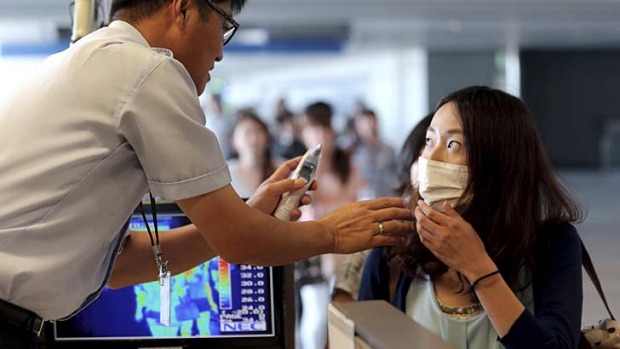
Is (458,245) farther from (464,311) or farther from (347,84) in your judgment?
(347,84)

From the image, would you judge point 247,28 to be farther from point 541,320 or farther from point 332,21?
point 541,320

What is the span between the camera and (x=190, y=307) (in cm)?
196

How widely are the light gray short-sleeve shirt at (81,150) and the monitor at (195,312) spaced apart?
0.50 metres

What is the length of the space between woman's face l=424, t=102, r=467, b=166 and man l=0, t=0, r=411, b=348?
58 centimetres

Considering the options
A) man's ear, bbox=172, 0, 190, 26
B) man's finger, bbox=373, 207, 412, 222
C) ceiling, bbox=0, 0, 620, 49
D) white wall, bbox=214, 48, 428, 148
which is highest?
ceiling, bbox=0, 0, 620, 49

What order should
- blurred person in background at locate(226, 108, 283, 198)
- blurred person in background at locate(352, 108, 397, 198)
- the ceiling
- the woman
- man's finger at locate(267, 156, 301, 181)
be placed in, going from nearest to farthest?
1. the woman
2. man's finger at locate(267, 156, 301, 181)
3. blurred person in background at locate(226, 108, 283, 198)
4. blurred person in background at locate(352, 108, 397, 198)
5. the ceiling

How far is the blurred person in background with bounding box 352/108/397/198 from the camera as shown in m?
6.57

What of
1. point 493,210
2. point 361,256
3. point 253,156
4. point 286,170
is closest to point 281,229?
point 286,170

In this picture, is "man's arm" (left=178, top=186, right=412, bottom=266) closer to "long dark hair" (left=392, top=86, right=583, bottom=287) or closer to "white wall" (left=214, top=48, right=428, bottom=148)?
"long dark hair" (left=392, top=86, right=583, bottom=287)

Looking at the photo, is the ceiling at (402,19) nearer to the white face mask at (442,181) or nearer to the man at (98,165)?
the white face mask at (442,181)

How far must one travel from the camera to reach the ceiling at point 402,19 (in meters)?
10.4

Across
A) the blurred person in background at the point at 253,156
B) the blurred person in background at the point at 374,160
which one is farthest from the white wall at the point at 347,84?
the blurred person in background at the point at 253,156

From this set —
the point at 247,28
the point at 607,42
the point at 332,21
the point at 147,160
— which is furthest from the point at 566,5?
the point at 147,160

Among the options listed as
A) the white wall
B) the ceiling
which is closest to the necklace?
the ceiling
